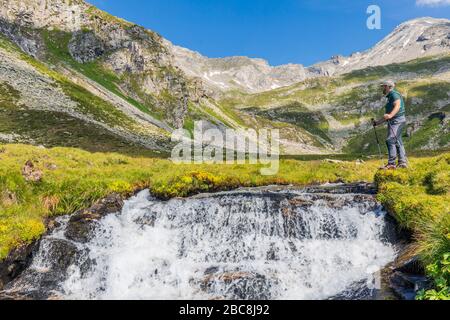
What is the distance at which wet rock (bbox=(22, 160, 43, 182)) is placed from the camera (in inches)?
962

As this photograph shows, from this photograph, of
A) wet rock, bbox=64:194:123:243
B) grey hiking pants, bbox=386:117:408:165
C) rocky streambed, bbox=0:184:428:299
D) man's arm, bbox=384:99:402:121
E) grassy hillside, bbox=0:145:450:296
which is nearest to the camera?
rocky streambed, bbox=0:184:428:299

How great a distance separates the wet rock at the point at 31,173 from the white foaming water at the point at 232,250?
5.82 metres

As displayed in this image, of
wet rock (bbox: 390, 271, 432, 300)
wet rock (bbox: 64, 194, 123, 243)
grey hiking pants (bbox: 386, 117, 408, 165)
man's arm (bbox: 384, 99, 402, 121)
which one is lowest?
wet rock (bbox: 390, 271, 432, 300)

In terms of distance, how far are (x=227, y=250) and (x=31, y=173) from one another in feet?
43.8

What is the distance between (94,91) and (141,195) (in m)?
158

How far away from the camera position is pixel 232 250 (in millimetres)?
20391

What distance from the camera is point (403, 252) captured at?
17688 mm

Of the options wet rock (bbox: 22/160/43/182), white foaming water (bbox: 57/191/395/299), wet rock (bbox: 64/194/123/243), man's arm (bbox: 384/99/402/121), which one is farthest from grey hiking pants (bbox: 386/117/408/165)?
wet rock (bbox: 22/160/43/182)

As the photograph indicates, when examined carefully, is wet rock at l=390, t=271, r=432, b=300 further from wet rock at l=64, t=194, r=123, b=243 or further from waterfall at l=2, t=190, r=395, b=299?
wet rock at l=64, t=194, r=123, b=243

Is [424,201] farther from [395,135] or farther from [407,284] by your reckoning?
[395,135]

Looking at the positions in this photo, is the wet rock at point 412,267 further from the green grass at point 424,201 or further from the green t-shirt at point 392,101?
the green t-shirt at point 392,101

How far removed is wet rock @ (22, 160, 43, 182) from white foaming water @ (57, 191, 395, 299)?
5815mm

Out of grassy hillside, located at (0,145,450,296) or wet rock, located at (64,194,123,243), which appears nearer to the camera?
grassy hillside, located at (0,145,450,296)
